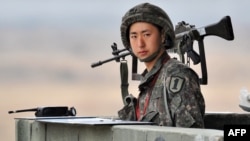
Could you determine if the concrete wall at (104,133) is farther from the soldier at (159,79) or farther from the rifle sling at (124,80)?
the rifle sling at (124,80)

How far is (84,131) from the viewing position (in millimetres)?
3592

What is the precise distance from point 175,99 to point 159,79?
0.23 metres

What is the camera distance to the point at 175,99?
3.73 meters

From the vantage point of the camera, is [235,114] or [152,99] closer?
[152,99]

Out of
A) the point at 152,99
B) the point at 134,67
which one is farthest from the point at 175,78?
the point at 134,67

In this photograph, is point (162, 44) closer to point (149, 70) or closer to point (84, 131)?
point (149, 70)

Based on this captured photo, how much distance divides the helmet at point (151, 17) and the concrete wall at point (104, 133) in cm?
69

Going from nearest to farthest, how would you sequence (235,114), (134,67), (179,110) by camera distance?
(179,110)
(134,67)
(235,114)

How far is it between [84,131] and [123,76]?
1.24m

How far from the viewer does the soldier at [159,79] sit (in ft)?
12.2

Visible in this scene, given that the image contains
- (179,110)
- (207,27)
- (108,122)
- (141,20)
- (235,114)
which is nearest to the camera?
(108,122)

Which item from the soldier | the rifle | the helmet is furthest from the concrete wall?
the rifle

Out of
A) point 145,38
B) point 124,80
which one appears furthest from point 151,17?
point 124,80

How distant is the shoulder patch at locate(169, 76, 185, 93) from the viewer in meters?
3.75
